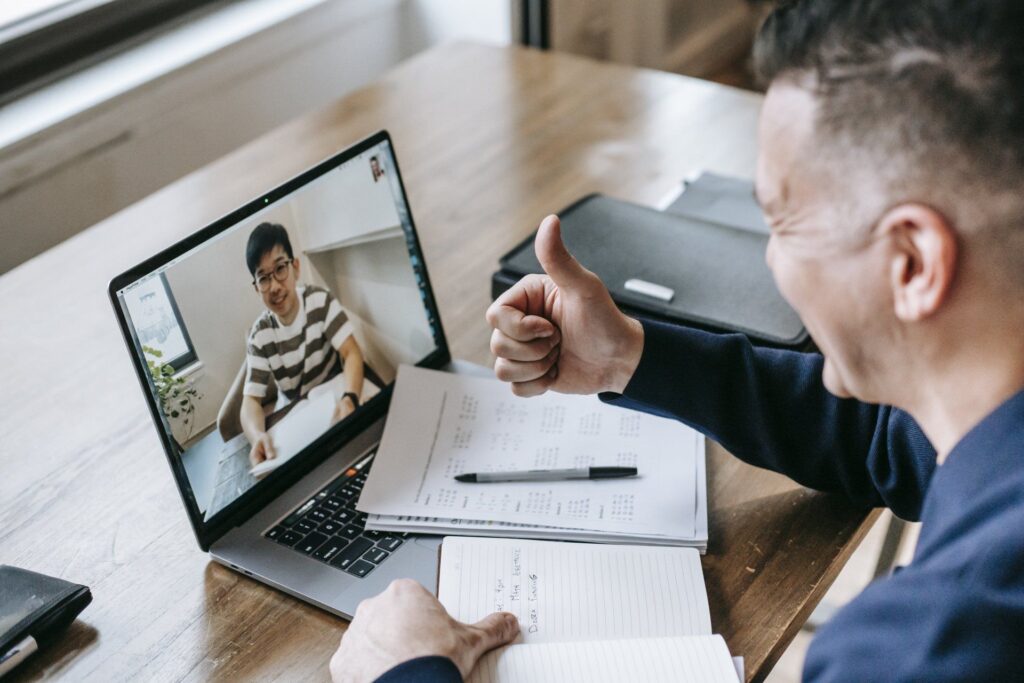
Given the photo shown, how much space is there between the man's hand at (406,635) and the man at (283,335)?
229 millimetres

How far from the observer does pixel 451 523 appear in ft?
3.23

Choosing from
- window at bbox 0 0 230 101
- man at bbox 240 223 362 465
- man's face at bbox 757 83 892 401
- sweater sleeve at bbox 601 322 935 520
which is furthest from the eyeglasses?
window at bbox 0 0 230 101

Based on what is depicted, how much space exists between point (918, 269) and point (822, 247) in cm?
7

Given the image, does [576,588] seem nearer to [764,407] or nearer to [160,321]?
[764,407]

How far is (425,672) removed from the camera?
788 mm

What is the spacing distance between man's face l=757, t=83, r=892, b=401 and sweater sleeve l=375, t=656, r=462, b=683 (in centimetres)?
35

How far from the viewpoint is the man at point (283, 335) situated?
100 centimetres

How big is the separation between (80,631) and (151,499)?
17 cm

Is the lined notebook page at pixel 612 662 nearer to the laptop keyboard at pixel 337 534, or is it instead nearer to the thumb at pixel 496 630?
the thumb at pixel 496 630

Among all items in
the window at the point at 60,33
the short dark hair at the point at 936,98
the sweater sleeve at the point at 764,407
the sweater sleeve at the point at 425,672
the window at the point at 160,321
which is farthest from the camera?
the window at the point at 60,33

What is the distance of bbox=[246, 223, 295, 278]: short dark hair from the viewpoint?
993 mm

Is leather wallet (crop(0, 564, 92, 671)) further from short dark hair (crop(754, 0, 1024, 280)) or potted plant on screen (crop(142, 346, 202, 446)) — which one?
short dark hair (crop(754, 0, 1024, 280))

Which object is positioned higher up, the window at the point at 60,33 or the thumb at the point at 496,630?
the thumb at the point at 496,630

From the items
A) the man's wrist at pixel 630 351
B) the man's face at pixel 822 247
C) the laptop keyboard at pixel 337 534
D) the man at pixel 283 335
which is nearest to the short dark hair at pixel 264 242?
the man at pixel 283 335
